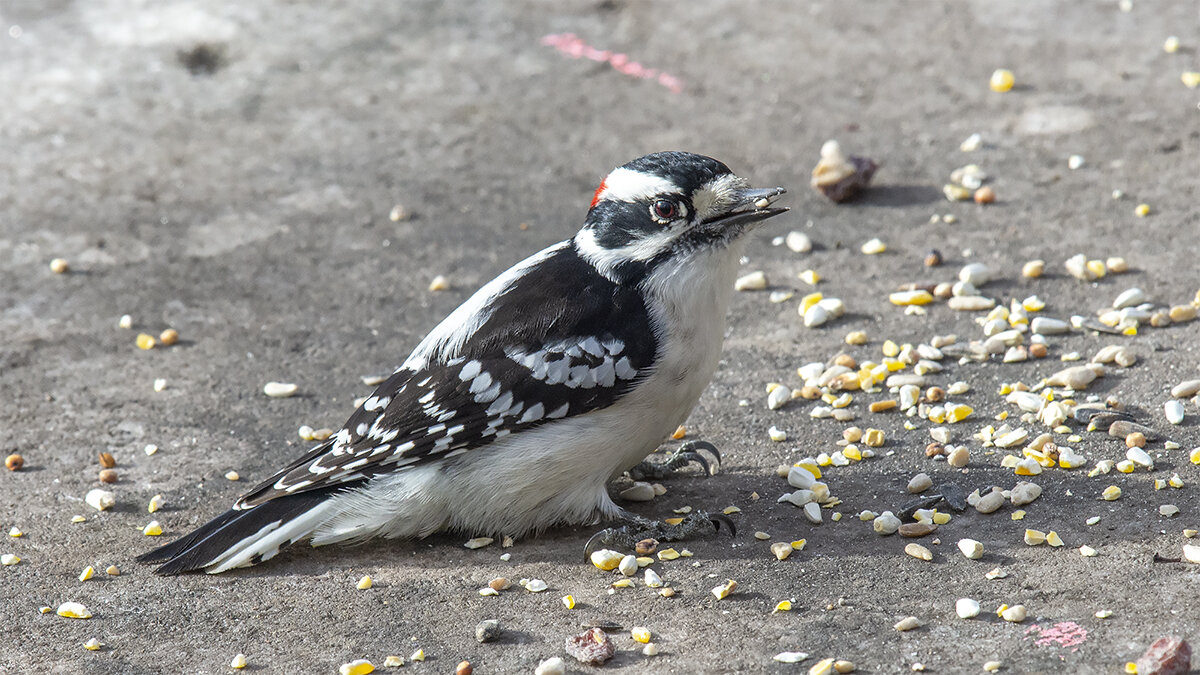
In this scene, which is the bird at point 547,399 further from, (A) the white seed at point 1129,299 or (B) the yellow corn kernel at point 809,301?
(A) the white seed at point 1129,299

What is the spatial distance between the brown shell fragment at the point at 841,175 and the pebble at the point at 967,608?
3281mm

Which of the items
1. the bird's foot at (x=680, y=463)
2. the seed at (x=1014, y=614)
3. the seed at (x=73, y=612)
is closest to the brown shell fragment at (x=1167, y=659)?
the seed at (x=1014, y=614)

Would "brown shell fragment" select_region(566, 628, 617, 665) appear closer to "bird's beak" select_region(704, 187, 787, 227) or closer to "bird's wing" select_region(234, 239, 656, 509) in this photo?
"bird's wing" select_region(234, 239, 656, 509)

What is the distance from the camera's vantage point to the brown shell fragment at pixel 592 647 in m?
3.60

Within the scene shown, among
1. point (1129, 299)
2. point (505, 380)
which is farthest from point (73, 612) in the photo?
point (1129, 299)

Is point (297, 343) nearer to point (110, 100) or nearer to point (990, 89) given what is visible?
point (110, 100)

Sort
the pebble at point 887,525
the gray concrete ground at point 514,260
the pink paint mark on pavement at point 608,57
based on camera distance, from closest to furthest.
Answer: the gray concrete ground at point 514,260 < the pebble at point 887,525 < the pink paint mark on pavement at point 608,57

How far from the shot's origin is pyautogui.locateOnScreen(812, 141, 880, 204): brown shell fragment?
21.7ft

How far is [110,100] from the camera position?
315 inches

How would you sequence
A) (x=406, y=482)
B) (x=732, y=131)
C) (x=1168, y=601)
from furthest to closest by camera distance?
(x=732, y=131), (x=406, y=482), (x=1168, y=601)

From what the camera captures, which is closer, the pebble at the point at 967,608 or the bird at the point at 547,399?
the pebble at the point at 967,608

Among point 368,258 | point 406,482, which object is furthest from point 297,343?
point 406,482

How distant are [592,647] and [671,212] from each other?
4.54ft

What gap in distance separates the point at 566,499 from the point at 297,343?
1.99 meters
